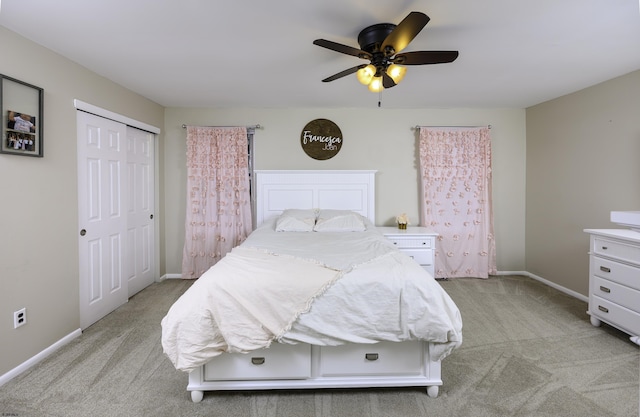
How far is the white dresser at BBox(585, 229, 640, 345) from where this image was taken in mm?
2332

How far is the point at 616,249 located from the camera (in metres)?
2.49

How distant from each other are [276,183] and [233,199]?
58 centimetres

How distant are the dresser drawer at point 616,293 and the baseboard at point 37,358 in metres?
4.35

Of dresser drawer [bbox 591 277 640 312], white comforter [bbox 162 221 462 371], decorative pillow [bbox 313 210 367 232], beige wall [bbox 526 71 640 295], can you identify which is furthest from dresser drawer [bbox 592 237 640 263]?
decorative pillow [bbox 313 210 367 232]

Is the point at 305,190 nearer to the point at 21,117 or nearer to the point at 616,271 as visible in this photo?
the point at 21,117

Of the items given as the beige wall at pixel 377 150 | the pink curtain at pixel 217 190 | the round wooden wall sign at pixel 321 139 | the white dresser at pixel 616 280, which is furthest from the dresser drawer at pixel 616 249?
the pink curtain at pixel 217 190

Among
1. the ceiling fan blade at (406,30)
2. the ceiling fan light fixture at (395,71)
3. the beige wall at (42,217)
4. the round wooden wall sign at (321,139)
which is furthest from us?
the round wooden wall sign at (321,139)

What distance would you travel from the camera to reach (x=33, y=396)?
183 cm

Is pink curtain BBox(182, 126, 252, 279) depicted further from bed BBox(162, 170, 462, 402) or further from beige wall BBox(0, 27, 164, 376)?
bed BBox(162, 170, 462, 402)

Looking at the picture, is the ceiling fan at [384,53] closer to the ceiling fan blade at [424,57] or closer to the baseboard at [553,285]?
the ceiling fan blade at [424,57]

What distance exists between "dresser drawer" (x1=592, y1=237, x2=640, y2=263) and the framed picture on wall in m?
4.40

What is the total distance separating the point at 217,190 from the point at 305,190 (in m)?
1.13

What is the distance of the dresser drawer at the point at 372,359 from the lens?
5.93ft

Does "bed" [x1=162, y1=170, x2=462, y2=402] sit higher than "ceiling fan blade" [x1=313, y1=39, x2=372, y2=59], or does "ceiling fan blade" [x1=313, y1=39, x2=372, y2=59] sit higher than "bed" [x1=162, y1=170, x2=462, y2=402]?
"ceiling fan blade" [x1=313, y1=39, x2=372, y2=59]
